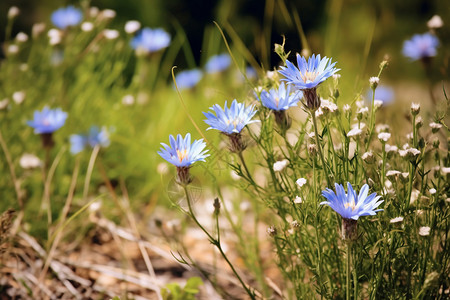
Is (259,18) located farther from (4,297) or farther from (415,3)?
(4,297)

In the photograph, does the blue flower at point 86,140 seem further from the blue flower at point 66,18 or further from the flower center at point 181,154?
the flower center at point 181,154

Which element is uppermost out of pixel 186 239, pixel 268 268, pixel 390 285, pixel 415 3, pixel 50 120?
pixel 415 3

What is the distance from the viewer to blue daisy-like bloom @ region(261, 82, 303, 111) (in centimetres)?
110

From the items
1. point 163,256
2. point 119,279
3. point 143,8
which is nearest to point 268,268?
point 163,256

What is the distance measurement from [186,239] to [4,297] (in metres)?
0.81

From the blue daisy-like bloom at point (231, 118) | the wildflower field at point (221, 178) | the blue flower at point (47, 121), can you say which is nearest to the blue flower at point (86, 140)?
the wildflower field at point (221, 178)

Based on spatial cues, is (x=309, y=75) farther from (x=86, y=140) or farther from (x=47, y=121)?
(x=86, y=140)

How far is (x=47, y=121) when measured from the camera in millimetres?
1732

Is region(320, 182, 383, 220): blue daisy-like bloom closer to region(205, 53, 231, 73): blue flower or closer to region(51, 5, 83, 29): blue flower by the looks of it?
region(51, 5, 83, 29): blue flower

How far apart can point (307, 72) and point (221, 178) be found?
3.70ft

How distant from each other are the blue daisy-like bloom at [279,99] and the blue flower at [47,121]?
2.80 ft

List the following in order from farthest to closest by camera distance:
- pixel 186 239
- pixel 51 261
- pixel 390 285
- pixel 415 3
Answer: pixel 415 3
pixel 186 239
pixel 51 261
pixel 390 285

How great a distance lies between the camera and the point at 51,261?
1.64m

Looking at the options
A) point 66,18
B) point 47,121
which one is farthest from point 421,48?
point 66,18
